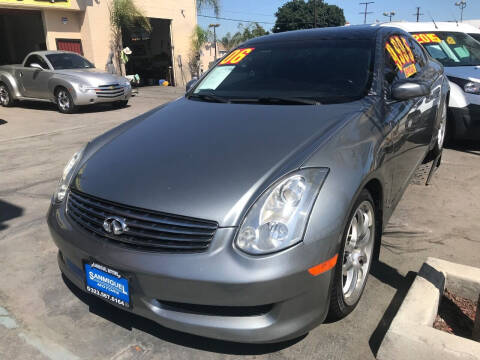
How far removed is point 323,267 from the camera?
6.00ft

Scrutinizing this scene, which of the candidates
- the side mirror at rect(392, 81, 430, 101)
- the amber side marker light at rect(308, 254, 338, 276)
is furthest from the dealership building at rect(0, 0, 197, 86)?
the amber side marker light at rect(308, 254, 338, 276)

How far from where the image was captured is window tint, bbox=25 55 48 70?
10620 mm

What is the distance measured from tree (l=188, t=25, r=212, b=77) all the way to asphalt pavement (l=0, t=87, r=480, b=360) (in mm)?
16957

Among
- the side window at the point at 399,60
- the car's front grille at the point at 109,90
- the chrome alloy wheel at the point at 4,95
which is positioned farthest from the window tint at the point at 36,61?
the side window at the point at 399,60

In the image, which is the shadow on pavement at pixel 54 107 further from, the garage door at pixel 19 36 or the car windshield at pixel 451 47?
the car windshield at pixel 451 47

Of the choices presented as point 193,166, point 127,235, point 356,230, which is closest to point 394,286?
point 356,230

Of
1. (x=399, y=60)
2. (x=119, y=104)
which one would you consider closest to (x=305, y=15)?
(x=119, y=104)

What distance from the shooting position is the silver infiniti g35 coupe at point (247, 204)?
1788 mm

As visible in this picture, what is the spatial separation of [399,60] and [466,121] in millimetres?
2597

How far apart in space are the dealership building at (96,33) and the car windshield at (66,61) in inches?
170

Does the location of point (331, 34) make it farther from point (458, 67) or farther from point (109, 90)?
point (109, 90)

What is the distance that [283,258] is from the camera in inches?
68.8

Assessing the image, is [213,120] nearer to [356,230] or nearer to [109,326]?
[356,230]

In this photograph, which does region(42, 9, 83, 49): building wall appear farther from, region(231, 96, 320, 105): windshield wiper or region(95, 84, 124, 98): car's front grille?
region(231, 96, 320, 105): windshield wiper
